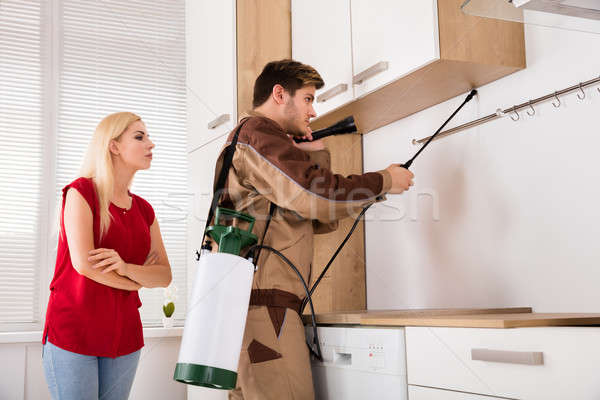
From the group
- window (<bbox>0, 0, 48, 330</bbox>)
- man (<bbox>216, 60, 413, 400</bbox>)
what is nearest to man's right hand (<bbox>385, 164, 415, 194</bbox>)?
man (<bbox>216, 60, 413, 400</bbox>)

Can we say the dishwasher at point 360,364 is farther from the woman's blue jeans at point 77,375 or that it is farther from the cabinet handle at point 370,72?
the cabinet handle at point 370,72

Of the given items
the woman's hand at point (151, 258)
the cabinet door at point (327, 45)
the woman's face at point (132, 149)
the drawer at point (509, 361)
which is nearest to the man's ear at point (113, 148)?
the woman's face at point (132, 149)

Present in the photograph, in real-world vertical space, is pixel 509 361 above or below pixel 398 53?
below

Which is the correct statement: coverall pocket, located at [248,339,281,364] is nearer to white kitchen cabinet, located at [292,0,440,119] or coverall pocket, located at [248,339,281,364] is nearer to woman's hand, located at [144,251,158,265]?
woman's hand, located at [144,251,158,265]

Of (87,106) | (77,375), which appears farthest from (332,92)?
(87,106)

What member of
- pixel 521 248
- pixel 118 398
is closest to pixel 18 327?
pixel 118 398

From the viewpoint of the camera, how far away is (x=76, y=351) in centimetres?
174

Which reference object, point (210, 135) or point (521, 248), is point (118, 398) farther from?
point (521, 248)

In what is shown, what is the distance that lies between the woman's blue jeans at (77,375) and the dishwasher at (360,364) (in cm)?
68

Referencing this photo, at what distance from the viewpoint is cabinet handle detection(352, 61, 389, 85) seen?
5.98 ft

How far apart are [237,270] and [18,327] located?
6.14 ft

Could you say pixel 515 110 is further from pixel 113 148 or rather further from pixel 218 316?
pixel 113 148

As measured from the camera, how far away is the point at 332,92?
2123 mm

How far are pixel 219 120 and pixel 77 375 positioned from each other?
114 cm
